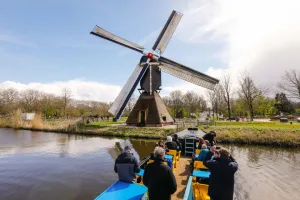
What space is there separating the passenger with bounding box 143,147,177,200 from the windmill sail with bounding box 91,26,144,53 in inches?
927

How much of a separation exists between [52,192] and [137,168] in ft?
19.4

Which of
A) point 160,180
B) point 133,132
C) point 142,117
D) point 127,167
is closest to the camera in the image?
point 160,180

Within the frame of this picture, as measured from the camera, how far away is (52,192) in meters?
8.88

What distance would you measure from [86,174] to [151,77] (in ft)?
58.1

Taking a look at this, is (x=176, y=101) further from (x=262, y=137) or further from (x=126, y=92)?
(x=262, y=137)

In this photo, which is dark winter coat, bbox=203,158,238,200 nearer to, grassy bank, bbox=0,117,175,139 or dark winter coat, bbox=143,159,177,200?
dark winter coat, bbox=143,159,177,200

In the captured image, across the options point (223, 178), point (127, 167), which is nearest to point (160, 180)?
point (223, 178)

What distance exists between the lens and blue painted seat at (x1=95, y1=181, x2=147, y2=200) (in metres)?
4.35

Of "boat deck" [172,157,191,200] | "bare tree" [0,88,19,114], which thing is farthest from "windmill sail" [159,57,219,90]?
"bare tree" [0,88,19,114]

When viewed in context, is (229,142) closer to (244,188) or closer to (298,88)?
(244,188)

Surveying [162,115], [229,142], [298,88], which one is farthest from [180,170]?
[298,88]

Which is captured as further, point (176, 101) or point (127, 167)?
point (176, 101)

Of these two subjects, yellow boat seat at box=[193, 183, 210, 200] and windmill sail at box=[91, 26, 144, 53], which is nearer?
yellow boat seat at box=[193, 183, 210, 200]

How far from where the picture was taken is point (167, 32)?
27391 millimetres
